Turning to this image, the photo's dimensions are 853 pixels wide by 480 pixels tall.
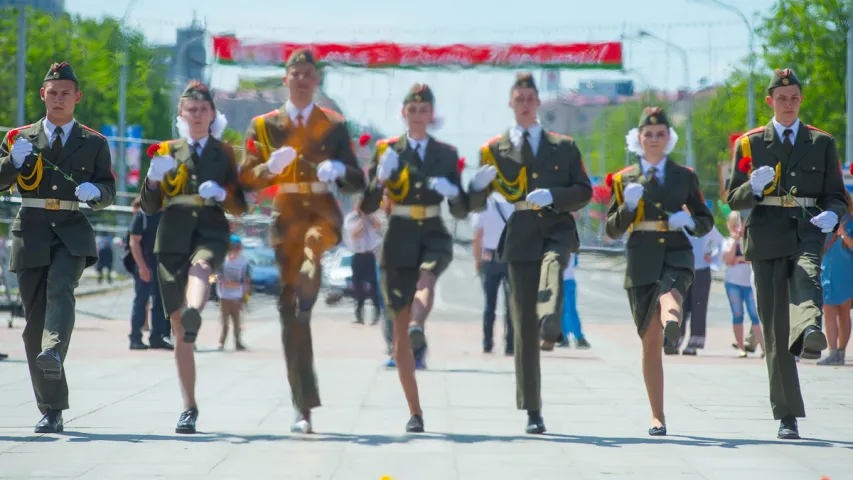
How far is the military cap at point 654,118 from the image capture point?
28.8ft

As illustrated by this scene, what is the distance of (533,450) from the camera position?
25.5 feet

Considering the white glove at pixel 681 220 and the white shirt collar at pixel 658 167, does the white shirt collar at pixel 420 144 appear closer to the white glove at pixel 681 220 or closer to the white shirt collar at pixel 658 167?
the white shirt collar at pixel 658 167

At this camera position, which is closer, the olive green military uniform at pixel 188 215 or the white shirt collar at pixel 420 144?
the olive green military uniform at pixel 188 215

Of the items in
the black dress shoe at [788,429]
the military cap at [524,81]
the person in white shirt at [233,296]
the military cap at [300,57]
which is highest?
the military cap at [300,57]

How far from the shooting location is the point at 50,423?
27.8 ft

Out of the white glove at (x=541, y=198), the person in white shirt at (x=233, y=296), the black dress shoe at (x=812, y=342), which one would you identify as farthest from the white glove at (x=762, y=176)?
the person in white shirt at (x=233, y=296)

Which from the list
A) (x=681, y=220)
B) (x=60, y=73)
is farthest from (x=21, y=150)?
(x=681, y=220)

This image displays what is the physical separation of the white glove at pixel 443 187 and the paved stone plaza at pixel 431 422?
4.78 feet

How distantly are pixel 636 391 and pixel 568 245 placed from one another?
3202mm

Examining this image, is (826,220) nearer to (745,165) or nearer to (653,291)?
(745,165)

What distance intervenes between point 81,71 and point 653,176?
38.8 meters

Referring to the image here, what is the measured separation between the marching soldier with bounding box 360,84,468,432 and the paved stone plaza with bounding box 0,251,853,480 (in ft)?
2.11

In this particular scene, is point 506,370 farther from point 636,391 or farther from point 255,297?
point 255,297

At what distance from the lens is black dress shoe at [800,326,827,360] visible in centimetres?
792
